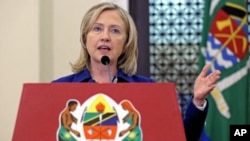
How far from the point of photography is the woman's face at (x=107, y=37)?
1.85 metres

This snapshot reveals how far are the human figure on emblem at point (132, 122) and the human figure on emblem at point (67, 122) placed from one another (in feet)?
0.44

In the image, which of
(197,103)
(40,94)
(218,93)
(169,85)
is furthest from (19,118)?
(218,93)

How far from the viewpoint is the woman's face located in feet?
6.06

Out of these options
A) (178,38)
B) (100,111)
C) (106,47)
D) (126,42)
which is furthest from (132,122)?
(178,38)

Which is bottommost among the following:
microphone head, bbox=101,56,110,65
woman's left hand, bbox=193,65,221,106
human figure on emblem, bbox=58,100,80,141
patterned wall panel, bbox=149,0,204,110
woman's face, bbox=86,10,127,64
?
human figure on emblem, bbox=58,100,80,141

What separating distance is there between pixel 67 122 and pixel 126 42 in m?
0.79

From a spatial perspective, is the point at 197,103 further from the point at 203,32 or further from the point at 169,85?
the point at 203,32

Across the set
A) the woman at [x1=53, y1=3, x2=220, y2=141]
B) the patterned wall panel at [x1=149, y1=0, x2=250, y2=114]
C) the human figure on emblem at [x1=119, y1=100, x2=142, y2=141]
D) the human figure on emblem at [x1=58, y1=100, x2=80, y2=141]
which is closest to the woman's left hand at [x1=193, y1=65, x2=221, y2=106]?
the woman at [x1=53, y1=3, x2=220, y2=141]

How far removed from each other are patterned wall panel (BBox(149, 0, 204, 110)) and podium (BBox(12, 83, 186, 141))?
198cm

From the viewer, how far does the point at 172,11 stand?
3277 millimetres

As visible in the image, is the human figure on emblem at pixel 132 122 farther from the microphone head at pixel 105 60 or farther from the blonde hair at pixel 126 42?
the blonde hair at pixel 126 42

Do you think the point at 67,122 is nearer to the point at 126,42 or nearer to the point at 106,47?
the point at 106,47

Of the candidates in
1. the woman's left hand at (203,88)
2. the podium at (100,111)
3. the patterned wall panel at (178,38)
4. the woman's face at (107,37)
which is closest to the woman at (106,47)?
the woman's face at (107,37)

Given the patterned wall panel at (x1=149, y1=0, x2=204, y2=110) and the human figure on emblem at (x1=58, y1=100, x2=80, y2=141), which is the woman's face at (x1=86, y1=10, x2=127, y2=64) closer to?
the human figure on emblem at (x1=58, y1=100, x2=80, y2=141)
